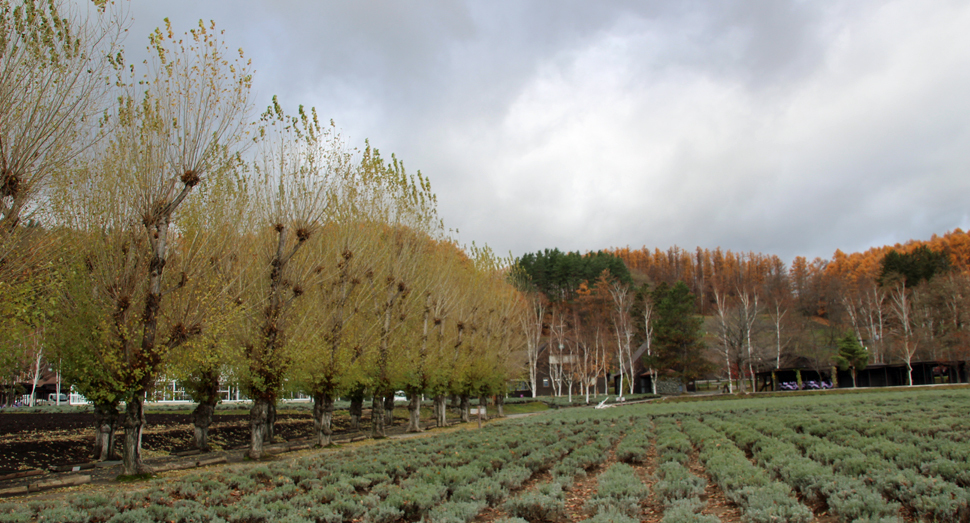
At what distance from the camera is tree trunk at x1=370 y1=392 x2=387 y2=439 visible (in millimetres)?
25495

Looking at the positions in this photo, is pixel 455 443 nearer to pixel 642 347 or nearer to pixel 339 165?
pixel 339 165

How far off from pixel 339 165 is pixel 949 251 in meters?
94.7

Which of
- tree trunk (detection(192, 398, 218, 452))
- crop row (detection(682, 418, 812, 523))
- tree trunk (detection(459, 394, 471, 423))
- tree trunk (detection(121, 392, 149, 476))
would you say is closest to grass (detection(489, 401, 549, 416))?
tree trunk (detection(459, 394, 471, 423))

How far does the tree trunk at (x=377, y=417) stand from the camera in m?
25.5

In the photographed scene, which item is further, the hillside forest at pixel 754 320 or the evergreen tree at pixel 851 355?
the hillside forest at pixel 754 320

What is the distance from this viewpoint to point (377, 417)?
25.8 metres

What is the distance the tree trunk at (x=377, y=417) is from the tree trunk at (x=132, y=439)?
11.9 meters

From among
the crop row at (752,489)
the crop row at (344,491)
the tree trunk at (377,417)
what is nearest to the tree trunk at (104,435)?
the crop row at (344,491)

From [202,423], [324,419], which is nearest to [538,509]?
[324,419]

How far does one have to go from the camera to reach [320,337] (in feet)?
68.3

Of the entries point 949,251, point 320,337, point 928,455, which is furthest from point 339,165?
point 949,251

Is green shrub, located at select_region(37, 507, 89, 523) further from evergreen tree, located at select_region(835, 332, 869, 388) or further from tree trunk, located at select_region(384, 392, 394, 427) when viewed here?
evergreen tree, located at select_region(835, 332, 869, 388)

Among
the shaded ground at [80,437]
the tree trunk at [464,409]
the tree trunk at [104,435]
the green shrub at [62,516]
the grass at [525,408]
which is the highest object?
the green shrub at [62,516]

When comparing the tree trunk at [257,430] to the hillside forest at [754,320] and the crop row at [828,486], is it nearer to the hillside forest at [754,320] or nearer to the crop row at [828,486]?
the crop row at [828,486]
